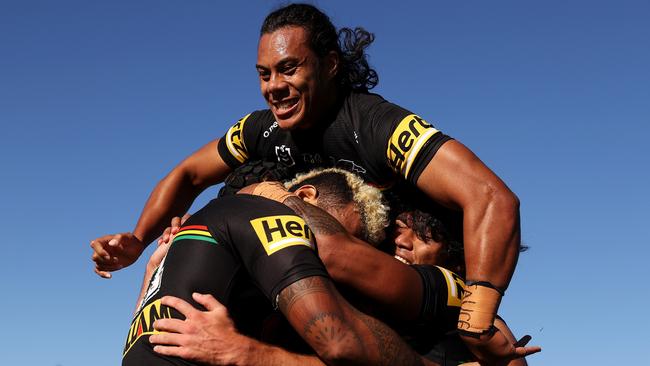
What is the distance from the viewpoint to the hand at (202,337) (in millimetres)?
4004

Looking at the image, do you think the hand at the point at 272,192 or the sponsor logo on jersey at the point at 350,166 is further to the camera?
the sponsor logo on jersey at the point at 350,166

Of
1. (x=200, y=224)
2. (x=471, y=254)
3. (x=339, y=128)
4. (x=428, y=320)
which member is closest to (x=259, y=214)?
(x=200, y=224)

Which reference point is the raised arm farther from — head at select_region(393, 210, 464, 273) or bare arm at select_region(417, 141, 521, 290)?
bare arm at select_region(417, 141, 521, 290)

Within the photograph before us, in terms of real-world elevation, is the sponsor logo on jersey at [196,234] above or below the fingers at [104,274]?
above

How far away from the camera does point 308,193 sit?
475cm

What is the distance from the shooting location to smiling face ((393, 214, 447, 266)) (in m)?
5.63

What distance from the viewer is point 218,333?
13.2 feet

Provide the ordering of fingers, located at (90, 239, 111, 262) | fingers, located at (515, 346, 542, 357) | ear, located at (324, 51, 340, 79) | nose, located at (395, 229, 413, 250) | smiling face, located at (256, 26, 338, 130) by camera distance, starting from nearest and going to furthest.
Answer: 1. fingers, located at (515, 346, 542, 357)
2. nose, located at (395, 229, 413, 250)
3. smiling face, located at (256, 26, 338, 130)
4. fingers, located at (90, 239, 111, 262)
5. ear, located at (324, 51, 340, 79)

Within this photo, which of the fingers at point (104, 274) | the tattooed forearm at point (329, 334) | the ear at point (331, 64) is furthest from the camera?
the fingers at point (104, 274)

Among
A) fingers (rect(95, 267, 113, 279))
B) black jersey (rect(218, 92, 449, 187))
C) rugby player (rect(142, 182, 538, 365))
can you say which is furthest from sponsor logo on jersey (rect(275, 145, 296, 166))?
fingers (rect(95, 267, 113, 279))

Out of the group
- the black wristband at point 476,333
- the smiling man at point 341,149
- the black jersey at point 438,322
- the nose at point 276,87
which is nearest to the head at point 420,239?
the smiling man at point 341,149

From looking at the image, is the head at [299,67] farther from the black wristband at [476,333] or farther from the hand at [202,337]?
the hand at [202,337]

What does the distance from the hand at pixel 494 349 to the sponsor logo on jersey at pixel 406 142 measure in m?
1.20

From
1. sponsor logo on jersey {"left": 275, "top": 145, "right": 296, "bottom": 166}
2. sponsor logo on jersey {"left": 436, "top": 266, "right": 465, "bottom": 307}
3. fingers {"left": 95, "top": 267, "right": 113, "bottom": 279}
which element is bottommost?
sponsor logo on jersey {"left": 436, "top": 266, "right": 465, "bottom": 307}
